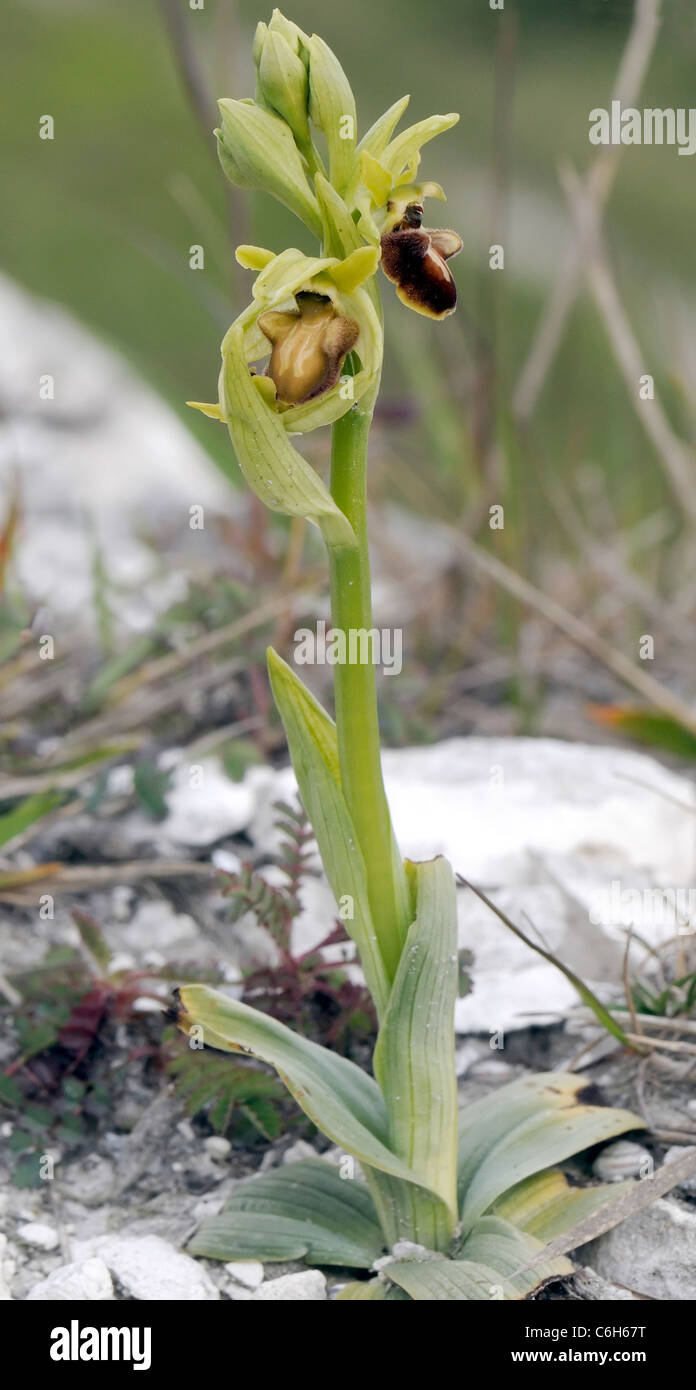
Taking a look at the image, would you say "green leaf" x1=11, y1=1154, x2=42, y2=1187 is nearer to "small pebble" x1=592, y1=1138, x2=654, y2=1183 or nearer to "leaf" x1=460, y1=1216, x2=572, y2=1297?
"leaf" x1=460, y1=1216, x2=572, y2=1297

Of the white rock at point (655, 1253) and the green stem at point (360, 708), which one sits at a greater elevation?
the green stem at point (360, 708)

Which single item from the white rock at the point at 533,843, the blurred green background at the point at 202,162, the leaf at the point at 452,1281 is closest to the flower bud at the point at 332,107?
the white rock at the point at 533,843

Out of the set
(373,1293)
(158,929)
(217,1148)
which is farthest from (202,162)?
(373,1293)

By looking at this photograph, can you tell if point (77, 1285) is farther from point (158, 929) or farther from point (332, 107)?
point (332, 107)

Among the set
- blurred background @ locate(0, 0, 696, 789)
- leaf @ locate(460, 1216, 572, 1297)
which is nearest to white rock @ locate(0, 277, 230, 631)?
blurred background @ locate(0, 0, 696, 789)

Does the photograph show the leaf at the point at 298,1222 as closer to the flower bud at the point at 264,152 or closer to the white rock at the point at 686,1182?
the white rock at the point at 686,1182
